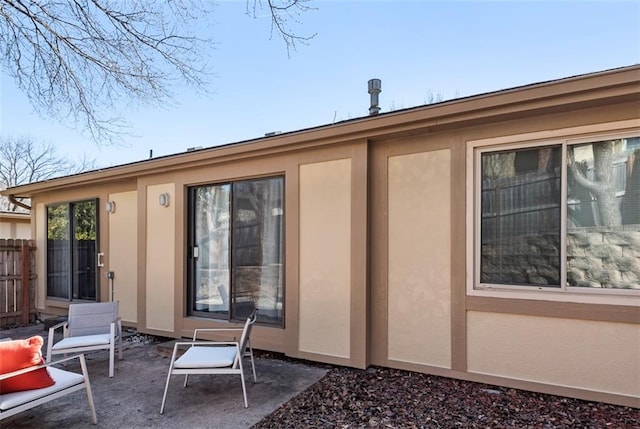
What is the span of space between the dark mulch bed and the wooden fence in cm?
661

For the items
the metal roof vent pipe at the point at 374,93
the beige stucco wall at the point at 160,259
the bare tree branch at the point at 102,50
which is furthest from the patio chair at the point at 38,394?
the metal roof vent pipe at the point at 374,93

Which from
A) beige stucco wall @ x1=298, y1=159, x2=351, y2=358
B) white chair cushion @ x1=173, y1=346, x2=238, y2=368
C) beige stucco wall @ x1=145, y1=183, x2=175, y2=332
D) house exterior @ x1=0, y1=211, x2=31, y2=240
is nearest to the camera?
white chair cushion @ x1=173, y1=346, x2=238, y2=368

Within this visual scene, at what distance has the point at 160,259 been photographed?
568 cm

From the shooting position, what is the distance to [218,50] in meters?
5.16

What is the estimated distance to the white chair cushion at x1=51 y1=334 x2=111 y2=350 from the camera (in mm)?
3903

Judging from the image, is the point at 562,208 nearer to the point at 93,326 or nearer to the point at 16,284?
the point at 93,326

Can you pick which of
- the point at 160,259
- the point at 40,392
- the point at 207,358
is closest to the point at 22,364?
the point at 40,392

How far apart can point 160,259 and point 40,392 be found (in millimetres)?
3098

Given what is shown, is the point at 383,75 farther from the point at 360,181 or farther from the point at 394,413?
the point at 394,413

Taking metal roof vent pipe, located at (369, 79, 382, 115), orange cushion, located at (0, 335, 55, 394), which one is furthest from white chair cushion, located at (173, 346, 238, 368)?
metal roof vent pipe, located at (369, 79, 382, 115)

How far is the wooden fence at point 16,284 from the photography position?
682cm

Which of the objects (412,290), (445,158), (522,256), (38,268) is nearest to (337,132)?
(445,158)

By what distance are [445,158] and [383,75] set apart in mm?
5261

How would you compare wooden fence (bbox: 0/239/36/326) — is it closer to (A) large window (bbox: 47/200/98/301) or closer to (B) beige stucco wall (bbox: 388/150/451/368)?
(A) large window (bbox: 47/200/98/301)
